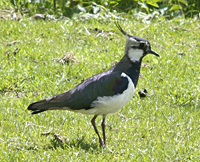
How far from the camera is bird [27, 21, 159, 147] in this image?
4793 millimetres

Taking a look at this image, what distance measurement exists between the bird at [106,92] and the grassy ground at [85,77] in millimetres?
429

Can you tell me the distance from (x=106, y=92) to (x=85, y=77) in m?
2.24

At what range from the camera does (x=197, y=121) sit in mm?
5641

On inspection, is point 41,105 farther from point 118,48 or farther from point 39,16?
point 39,16

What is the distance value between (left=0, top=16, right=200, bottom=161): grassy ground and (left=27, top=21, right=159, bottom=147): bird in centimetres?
43

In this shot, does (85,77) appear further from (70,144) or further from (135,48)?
(70,144)

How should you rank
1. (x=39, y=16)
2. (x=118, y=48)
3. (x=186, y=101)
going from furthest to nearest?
(x=39, y=16)
(x=118, y=48)
(x=186, y=101)

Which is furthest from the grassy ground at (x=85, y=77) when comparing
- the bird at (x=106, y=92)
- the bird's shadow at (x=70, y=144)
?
the bird at (x=106, y=92)

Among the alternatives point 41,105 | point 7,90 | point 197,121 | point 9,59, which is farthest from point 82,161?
point 9,59

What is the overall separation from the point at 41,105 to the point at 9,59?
2.73 meters

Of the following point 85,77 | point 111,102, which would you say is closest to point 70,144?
point 111,102

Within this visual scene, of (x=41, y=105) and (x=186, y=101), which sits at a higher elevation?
(x=41, y=105)

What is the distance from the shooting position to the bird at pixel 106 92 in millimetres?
4793

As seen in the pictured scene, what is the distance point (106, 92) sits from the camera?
15.8 ft
